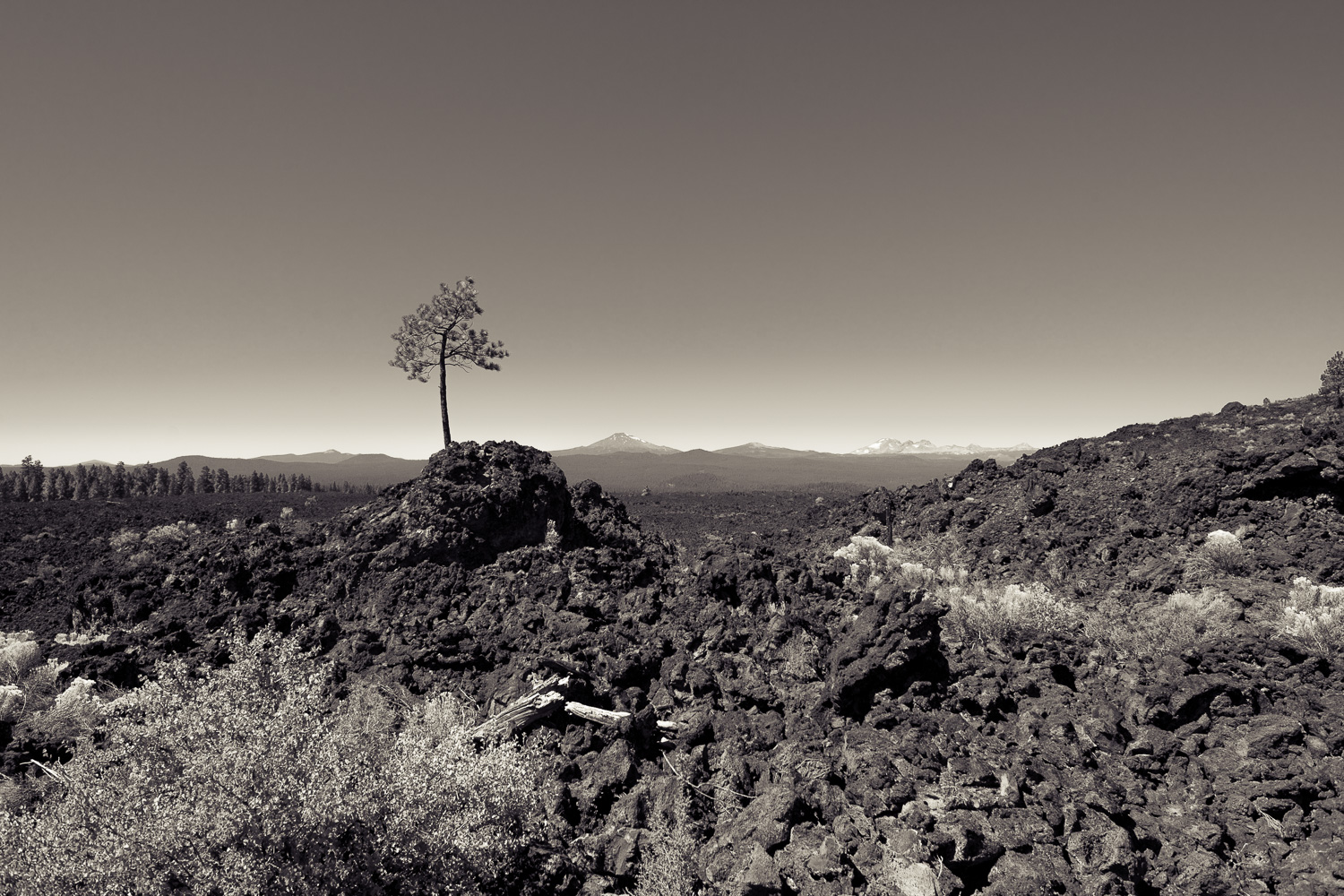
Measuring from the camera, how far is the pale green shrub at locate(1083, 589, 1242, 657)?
23.0 feet

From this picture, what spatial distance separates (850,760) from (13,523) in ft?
129

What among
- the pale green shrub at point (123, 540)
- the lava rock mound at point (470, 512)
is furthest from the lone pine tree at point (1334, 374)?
the pale green shrub at point (123, 540)

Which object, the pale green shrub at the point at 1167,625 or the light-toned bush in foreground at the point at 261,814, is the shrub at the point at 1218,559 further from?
the light-toned bush in foreground at the point at 261,814

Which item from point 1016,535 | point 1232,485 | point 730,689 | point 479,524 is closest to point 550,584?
point 479,524

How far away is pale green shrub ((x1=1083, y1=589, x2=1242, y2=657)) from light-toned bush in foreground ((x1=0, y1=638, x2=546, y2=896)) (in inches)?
306

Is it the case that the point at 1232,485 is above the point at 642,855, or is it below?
above

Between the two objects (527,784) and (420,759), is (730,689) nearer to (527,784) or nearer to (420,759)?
(527,784)

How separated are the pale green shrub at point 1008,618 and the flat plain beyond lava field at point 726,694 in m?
0.09

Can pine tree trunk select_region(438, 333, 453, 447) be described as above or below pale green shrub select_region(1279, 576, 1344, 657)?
above

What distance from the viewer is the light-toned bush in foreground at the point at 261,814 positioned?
12.6ft

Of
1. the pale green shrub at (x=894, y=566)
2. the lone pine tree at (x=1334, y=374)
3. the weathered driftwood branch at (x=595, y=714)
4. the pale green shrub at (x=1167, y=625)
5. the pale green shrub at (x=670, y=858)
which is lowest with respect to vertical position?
the pale green shrub at (x=670, y=858)

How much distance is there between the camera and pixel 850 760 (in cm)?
556

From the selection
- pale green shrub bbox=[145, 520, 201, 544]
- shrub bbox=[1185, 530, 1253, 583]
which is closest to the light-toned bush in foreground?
shrub bbox=[1185, 530, 1253, 583]

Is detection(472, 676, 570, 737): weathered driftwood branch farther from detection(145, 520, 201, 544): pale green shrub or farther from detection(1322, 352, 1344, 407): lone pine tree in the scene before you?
detection(1322, 352, 1344, 407): lone pine tree
